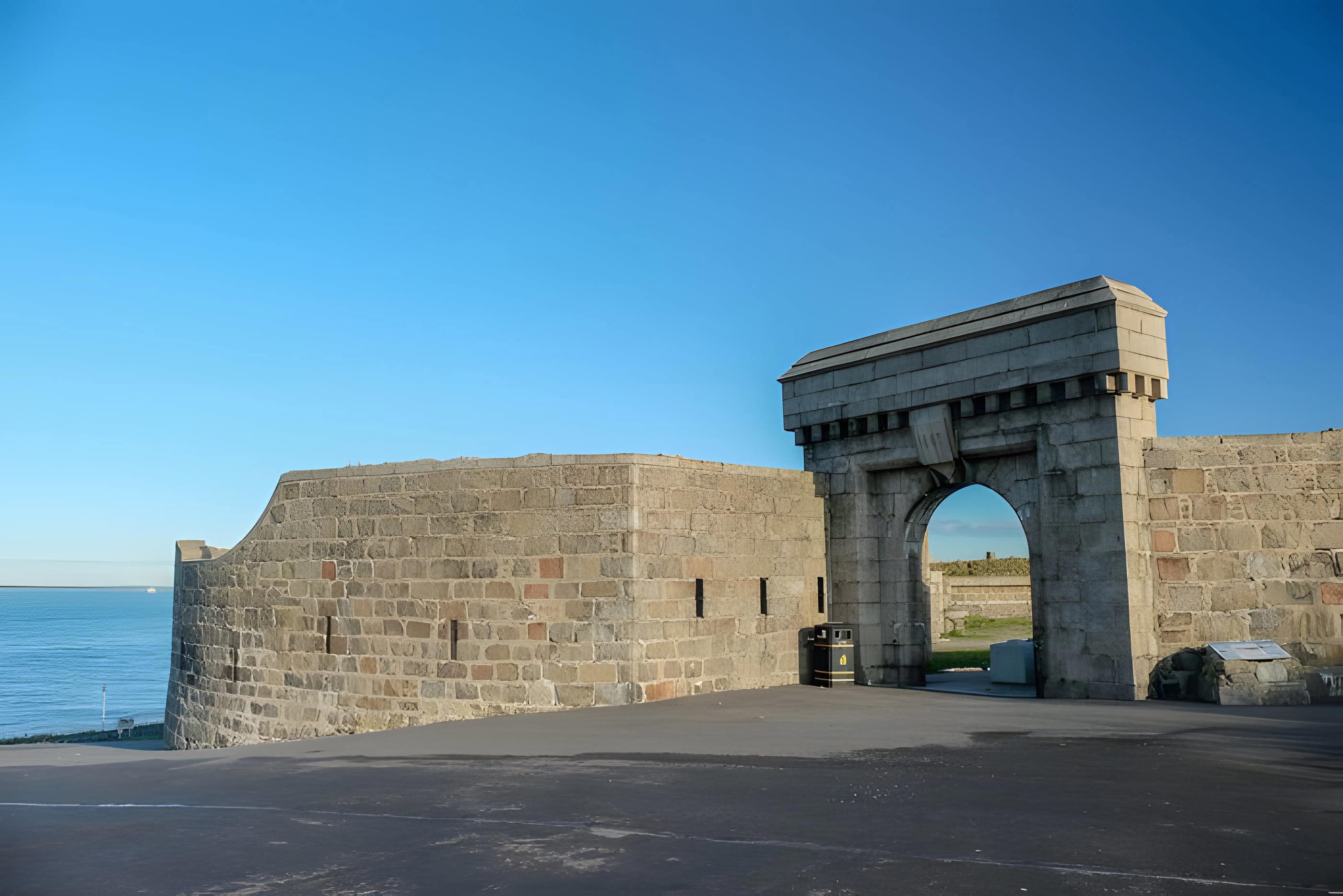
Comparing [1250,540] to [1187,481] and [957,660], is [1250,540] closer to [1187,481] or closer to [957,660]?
[1187,481]

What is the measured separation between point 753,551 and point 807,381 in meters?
3.51

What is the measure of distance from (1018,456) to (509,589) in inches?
286

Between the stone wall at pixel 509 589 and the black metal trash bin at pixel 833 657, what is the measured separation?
361 mm

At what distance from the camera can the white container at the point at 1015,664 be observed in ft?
50.6

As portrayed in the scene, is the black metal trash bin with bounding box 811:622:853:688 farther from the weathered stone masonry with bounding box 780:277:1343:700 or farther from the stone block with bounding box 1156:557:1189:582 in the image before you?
the stone block with bounding box 1156:557:1189:582

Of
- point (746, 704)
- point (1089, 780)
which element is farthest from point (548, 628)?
point (1089, 780)

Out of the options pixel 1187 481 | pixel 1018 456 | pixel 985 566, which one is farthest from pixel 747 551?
pixel 985 566

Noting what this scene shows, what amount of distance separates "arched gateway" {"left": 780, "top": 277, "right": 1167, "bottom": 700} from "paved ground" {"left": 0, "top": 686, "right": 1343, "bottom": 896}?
278cm

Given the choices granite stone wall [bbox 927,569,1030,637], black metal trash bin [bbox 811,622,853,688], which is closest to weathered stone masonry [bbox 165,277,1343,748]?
black metal trash bin [bbox 811,622,853,688]

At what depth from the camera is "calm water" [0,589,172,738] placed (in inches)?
1786

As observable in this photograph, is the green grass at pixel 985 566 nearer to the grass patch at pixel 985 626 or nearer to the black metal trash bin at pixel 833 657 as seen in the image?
the grass patch at pixel 985 626

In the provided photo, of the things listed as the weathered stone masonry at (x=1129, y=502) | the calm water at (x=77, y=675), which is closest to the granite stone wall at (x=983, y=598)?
the weathered stone masonry at (x=1129, y=502)

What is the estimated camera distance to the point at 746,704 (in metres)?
11.9

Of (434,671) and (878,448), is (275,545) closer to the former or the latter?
(434,671)
